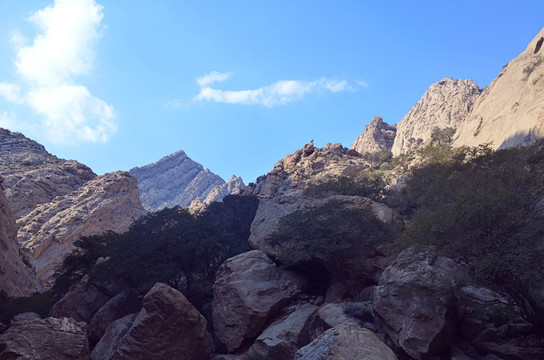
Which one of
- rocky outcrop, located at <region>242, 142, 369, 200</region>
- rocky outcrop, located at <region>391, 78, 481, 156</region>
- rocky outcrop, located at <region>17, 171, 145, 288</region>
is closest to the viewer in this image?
rocky outcrop, located at <region>17, 171, 145, 288</region>

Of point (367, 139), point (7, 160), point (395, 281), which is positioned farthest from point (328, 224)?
point (367, 139)

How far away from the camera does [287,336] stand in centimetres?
2156

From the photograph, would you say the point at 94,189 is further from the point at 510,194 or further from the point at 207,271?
the point at 510,194

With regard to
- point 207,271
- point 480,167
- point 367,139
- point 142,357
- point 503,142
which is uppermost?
point 367,139

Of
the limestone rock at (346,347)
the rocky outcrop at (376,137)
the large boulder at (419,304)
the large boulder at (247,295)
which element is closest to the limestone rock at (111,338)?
the large boulder at (247,295)

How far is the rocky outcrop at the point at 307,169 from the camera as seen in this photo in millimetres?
63272

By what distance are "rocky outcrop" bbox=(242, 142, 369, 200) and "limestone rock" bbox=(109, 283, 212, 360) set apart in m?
39.2

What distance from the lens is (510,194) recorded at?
15.1 meters

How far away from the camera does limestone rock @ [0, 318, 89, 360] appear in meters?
15.7

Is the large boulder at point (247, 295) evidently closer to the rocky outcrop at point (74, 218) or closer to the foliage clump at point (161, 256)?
the foliage clump at point (161, 256)

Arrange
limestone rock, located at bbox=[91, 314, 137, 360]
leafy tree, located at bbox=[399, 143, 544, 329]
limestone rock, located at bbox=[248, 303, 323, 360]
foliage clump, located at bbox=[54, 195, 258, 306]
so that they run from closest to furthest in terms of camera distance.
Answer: leafy tree, located at bbox=[399, 143, 544, 329], limestone rock, located at bbox=[248, 303, 323, 360], limestone rock, located at bbox=[91, 314, 137, 360], foliage clump, located at bbox=[54, 195, 258, 306]

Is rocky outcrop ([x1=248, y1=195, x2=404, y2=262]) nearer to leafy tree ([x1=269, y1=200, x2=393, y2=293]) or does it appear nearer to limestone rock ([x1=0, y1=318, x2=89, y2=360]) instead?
leafy tree ([x1=269, y1=200, x2=393, y2=293])

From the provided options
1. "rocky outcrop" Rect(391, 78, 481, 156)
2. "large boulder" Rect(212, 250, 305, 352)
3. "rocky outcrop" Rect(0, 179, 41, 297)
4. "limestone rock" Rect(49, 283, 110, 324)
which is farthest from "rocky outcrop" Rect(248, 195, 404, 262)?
"rocky outcrop" Rect(391, 78, 481, 156)

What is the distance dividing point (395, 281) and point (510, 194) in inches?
243
